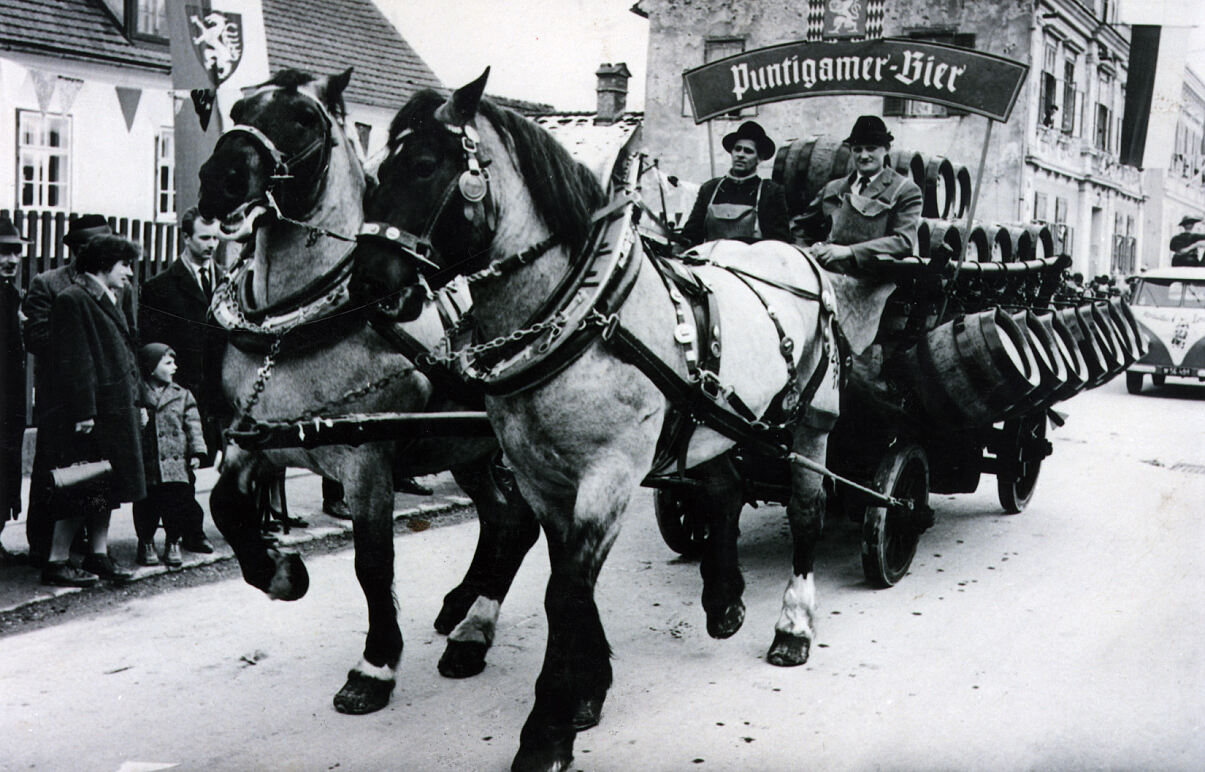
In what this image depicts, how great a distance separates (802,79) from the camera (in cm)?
611

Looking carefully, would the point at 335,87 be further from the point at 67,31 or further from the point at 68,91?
the point at 68,91

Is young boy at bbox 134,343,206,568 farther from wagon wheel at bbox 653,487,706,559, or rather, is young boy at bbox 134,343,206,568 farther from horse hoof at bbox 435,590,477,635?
wagon wheel at bbox 653,487,706,559

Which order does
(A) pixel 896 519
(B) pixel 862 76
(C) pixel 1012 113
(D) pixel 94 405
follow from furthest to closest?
(C) pixel 1012 113
(B) pixel 862 76
(A) pixel 896 519
(D) pixel 94 405

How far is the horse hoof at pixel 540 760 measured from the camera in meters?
3.30

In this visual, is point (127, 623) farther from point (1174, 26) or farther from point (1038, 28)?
point (1038, 28)

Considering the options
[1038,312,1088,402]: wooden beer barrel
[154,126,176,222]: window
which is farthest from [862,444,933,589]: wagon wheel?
[154,126,176,222]: window

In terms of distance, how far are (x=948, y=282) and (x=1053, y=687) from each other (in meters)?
2.34

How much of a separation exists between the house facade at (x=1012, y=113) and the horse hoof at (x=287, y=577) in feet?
33.3

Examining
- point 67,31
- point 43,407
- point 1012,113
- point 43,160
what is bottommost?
point 43,407

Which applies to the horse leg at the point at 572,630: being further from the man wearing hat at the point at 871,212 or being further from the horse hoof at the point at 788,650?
the man wearing hat at the point at 871,212

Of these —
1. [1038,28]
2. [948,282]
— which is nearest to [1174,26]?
[948,282]

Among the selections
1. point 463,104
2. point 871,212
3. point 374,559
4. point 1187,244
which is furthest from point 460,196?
point 1187,244

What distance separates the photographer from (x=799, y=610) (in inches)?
183

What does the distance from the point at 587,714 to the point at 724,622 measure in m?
1.14
